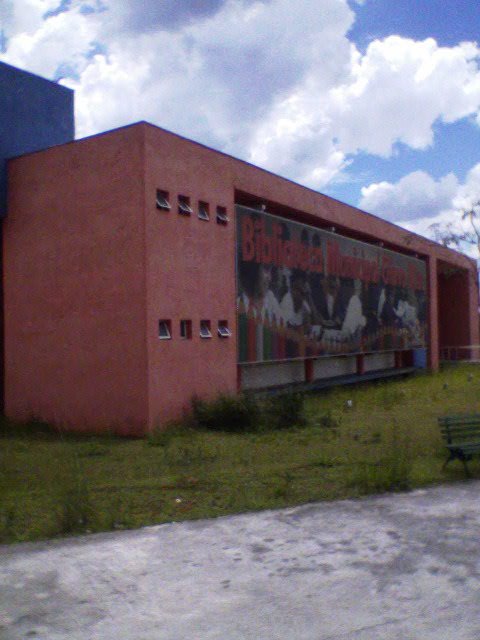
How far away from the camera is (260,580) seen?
6.42m

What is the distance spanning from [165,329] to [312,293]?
7812 millimetres

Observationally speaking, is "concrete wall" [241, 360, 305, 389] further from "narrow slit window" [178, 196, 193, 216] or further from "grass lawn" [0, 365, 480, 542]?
"narrow slit window" [178, 196, 193, 216]

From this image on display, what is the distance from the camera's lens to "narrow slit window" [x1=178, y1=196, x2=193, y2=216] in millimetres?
17016

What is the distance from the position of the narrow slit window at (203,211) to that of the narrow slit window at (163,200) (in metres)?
1.39

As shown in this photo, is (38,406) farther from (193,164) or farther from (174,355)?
(193,164)

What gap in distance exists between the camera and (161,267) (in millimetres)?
16125

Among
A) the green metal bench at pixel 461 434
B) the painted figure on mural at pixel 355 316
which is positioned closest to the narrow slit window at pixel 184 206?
the green metal bench at pixel 461 434

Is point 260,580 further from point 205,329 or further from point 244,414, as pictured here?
point 205,329

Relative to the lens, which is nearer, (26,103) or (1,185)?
(1,185)

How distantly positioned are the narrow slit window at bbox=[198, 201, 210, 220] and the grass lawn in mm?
5128

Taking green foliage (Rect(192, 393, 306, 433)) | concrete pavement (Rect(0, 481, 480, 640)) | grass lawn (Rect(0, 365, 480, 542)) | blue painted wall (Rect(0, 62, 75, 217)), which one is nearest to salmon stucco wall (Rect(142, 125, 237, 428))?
green foliage (Rect(192, 393, 306, 433))

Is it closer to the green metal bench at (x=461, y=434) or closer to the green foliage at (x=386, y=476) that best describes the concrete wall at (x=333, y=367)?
the green metal bench at (x=461, y=434)

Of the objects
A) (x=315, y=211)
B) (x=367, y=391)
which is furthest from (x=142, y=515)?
(x=367, y=391)

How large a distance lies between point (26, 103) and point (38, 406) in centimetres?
770
